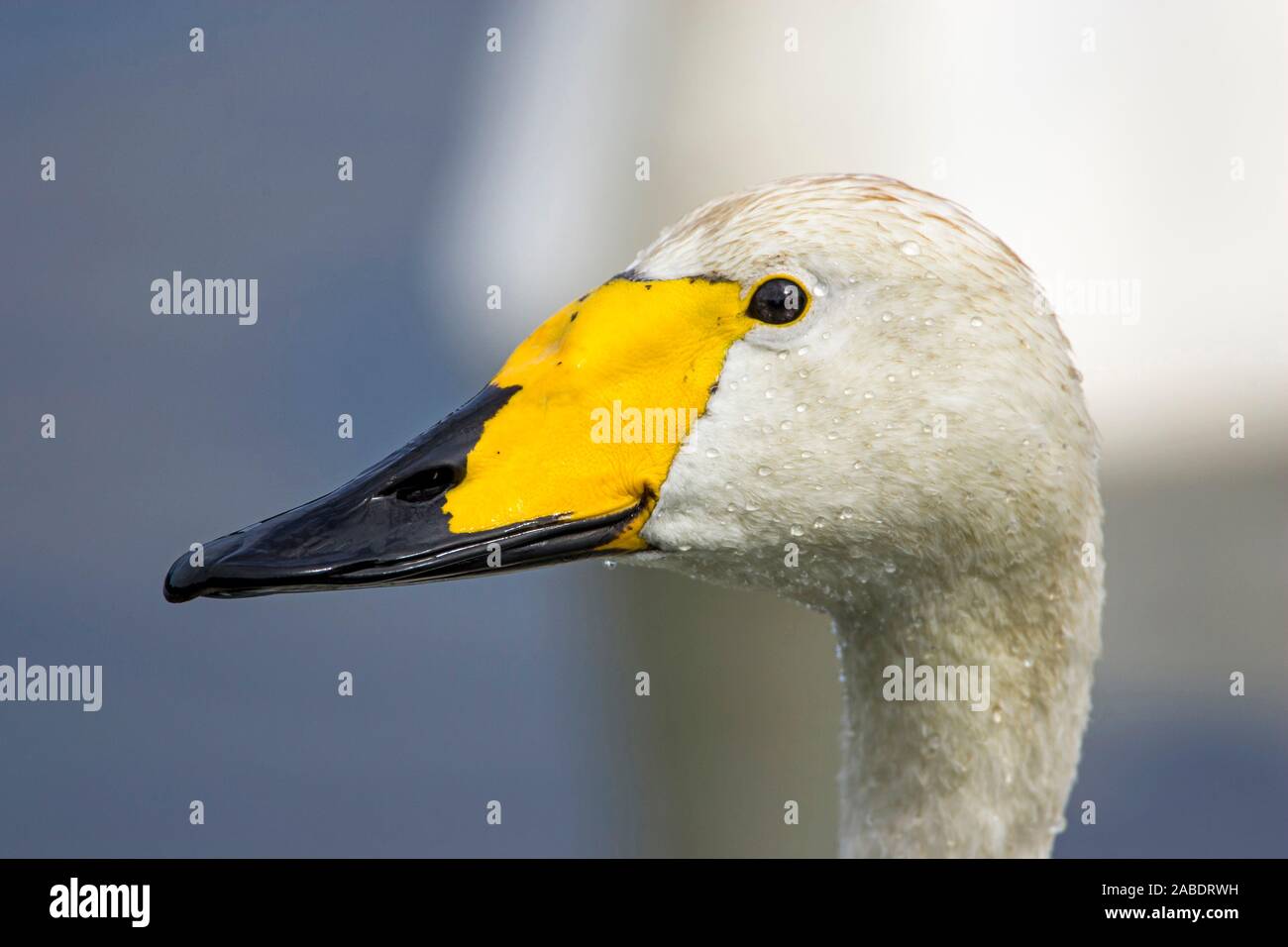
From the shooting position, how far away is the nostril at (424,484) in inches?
96.4

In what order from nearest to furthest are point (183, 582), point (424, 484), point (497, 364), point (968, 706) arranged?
point (183, 582), point (424, 484), point (968, 706), point (497, 364)

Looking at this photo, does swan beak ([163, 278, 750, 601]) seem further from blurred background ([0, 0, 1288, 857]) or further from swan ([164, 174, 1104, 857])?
blurred background ([0, 0, 1288, 857])

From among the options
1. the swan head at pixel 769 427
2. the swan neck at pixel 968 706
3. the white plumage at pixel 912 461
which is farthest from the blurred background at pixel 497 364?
the swan head at pixel 769 427

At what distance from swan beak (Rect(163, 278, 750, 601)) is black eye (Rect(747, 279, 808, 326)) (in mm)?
32

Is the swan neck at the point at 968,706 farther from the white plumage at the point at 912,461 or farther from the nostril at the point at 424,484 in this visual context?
the nostril at the point at 424,484

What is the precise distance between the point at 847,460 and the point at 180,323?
677 cm

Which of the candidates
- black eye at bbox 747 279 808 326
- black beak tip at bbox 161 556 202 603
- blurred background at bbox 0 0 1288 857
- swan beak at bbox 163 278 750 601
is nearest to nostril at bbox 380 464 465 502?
swan beak at bbox 163 278 750 601

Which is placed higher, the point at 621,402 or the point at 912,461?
the point at 621,402

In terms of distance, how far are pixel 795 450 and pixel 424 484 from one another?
1.97 ft

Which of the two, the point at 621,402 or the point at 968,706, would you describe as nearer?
the point at 621,402

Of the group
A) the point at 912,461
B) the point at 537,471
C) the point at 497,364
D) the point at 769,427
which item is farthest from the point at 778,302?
the point at 497,364

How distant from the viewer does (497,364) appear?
364 inches

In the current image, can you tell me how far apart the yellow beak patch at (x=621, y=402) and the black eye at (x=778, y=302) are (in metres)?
0.02

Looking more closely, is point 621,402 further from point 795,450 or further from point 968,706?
point 968,706
